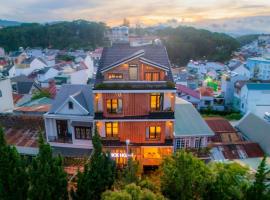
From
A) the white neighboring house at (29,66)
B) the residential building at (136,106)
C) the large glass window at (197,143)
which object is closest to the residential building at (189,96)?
the large glass window at (197,143)

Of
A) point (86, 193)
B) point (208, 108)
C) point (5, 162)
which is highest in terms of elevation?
point (5, 162)

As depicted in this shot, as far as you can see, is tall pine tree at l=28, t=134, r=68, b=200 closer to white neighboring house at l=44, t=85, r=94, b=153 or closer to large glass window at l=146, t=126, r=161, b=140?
white neighboring house at l=44, t=85, r=94, b=153

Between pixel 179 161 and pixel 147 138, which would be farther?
pixel 147 138

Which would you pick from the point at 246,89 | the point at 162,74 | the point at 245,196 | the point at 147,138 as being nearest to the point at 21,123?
the point at 147,138

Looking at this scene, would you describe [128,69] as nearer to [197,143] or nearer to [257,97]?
[197,143]

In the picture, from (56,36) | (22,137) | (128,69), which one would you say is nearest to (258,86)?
(128,69)

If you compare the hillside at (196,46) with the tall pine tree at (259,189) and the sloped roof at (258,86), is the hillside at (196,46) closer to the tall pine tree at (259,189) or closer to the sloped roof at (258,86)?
the sloped roof at (258,86)

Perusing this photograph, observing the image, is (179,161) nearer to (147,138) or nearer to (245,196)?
(245,196)
